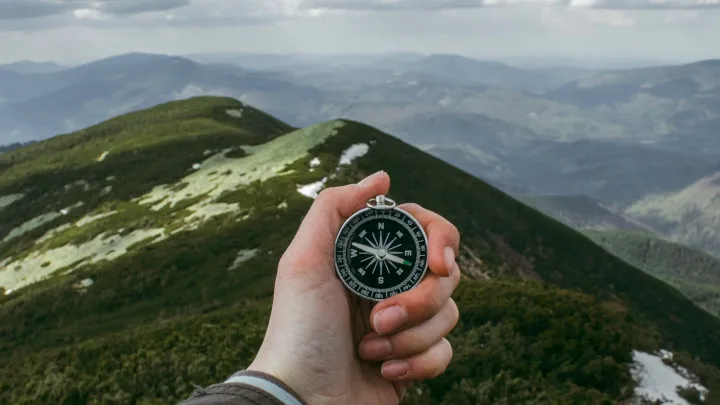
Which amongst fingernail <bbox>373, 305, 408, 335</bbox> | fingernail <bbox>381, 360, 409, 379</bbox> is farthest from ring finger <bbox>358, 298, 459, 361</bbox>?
fingernail <bbox>373, 305, 408, 335</bbox>

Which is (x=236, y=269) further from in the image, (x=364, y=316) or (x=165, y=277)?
(x=364, y=316)

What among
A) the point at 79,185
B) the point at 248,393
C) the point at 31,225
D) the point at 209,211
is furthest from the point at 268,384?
the point at 79,185

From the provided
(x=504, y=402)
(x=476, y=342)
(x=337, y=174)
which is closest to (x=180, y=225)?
(x=337, y=174)

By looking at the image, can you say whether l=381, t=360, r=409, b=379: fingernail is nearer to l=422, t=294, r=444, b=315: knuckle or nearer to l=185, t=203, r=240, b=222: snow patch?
l=422, t=294, r=444, b=315: knuckle

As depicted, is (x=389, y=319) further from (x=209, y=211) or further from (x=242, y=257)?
(x=209, y=211)

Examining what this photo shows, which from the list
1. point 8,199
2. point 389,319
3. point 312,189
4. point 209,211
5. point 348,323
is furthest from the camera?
point 8,199
